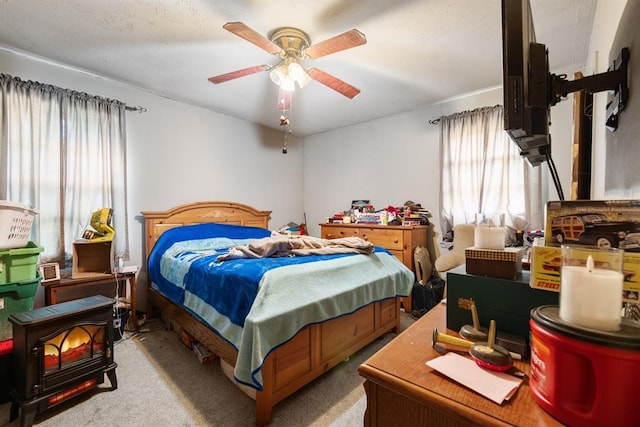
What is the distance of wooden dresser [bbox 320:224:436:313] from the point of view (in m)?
3.25

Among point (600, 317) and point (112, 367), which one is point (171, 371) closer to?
point (112, 367)

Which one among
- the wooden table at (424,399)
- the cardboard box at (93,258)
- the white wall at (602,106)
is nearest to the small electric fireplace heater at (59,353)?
the cardboard box at (93,258)

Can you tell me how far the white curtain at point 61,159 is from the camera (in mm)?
2346

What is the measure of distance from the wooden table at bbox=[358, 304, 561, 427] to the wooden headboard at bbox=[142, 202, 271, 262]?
3.10 metres

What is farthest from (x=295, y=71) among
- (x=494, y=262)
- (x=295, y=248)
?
(x=494, y=262)

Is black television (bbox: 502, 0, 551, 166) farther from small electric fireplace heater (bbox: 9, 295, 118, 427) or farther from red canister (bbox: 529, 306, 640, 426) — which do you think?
small electric fireplace heater (bbox: 9, 295, 118, 427)

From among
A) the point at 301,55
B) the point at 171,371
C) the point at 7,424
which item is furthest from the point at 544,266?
the point at 7,424

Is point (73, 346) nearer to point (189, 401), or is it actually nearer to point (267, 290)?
point (189, 401)

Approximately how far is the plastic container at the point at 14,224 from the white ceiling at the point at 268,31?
1.32 m

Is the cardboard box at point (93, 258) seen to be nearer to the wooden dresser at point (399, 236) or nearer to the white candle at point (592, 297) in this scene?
the wooden dresser at point (399, 236)

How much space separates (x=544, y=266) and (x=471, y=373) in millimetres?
332

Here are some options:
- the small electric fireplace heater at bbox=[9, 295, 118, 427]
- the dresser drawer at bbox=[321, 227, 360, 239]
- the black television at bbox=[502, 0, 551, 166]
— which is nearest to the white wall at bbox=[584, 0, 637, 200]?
the black television at bbox=[502, 0, 551, 166]

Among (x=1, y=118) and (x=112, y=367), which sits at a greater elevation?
(x=1, y=118)

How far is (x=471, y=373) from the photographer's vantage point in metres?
0.67
